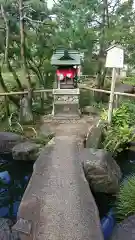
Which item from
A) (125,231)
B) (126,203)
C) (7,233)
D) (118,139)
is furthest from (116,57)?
(7,233)

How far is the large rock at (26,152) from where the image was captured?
6.27m

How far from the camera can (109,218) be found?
15.0 feet

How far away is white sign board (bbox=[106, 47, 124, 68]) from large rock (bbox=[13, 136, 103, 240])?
10.1 feet

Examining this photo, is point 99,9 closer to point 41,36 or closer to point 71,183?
point 41,36

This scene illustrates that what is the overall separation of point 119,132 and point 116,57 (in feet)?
6.39

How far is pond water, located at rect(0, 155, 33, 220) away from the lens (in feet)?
16.0

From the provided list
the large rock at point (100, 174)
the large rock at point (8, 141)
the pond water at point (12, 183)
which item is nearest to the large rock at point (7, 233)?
the pond water at point (12, 183)

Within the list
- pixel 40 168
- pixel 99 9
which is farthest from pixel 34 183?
pixel 99 9

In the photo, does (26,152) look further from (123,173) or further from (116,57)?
(116,57)

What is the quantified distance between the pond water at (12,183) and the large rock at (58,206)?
0.86 meters

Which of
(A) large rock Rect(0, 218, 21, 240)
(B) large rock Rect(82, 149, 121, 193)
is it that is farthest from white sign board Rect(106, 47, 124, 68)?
(A) large rock Rect(0, 218, 21, 240)

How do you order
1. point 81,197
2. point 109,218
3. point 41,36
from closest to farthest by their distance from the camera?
point 81,197 → point 109,218 → point 41,36

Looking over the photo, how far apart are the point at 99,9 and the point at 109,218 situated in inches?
342

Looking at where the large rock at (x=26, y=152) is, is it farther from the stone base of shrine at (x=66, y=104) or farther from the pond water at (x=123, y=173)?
the stone base of shrine at (x=66, y=104)
